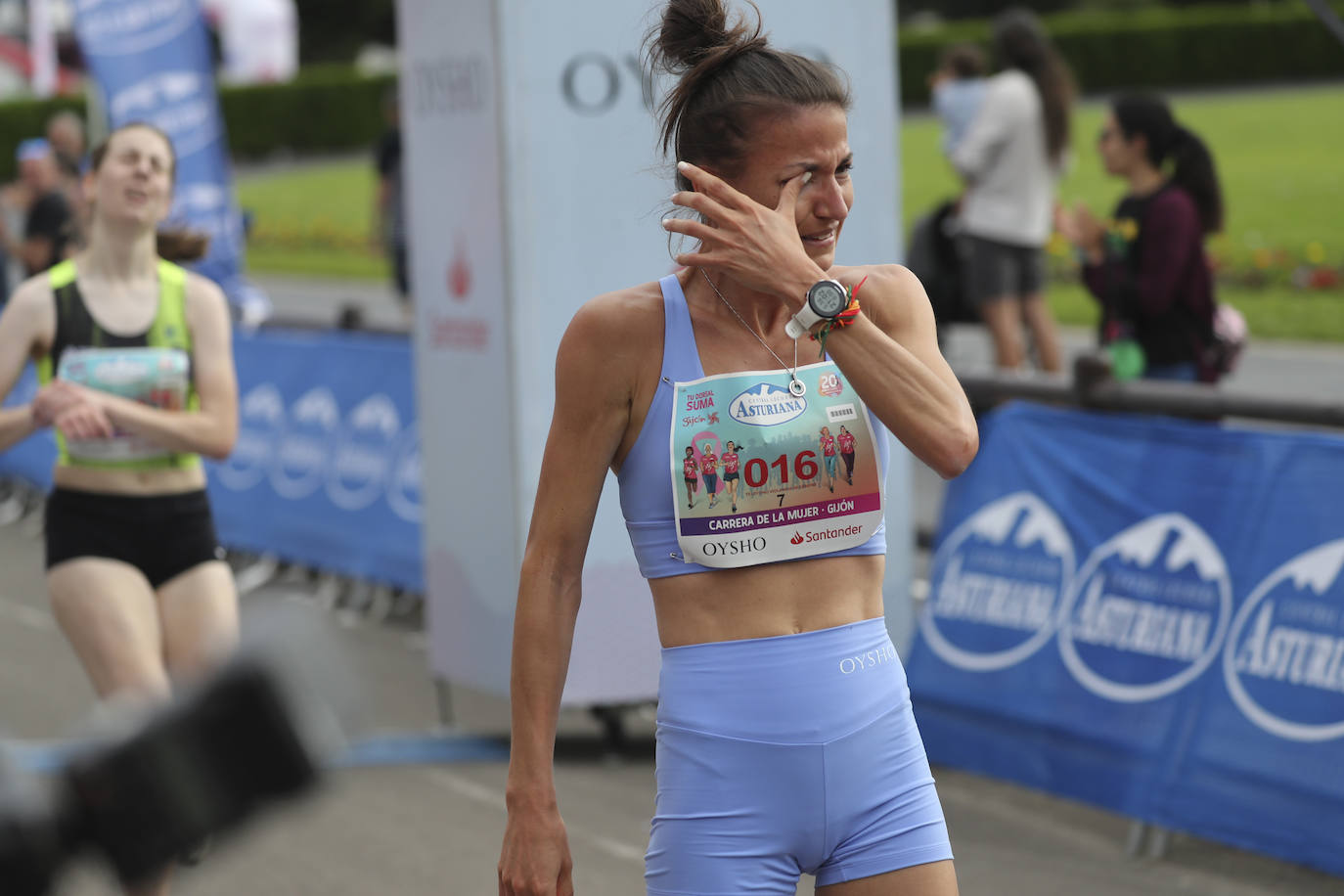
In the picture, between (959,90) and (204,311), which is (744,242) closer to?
(204,311)

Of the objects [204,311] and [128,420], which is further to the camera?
[204,311]

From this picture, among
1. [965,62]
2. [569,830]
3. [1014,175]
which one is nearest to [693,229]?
Answer: [569,830]

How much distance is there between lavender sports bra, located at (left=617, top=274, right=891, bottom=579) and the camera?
294 cm

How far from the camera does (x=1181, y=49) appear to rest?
37.2 meters

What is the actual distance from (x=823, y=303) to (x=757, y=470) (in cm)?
33

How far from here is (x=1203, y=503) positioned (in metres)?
5.89

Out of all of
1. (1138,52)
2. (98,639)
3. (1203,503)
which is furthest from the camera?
(1138,52)

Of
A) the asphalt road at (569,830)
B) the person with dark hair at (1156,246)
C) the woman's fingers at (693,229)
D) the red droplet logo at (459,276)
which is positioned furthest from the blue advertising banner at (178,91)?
the woman's fingers at (693,229)

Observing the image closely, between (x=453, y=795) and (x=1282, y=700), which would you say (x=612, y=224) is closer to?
(x=453, y=795)

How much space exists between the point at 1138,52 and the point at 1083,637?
3335 centimetres

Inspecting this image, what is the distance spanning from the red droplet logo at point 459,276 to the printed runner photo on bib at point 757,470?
13.1 ft

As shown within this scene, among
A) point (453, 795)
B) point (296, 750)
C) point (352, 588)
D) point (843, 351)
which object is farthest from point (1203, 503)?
point (352, 588)

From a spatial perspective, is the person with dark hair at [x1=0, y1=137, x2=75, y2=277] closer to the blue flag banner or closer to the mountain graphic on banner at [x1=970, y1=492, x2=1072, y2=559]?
the mountain graphic on banner at [x1=970, y1=492, x2=1072, y2=559]

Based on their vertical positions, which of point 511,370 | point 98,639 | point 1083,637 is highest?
point 511,370
